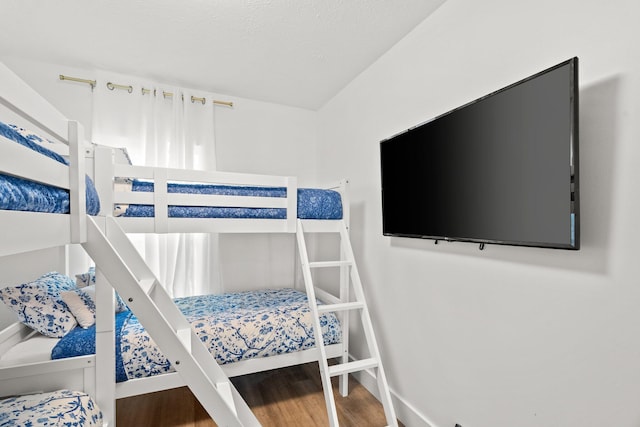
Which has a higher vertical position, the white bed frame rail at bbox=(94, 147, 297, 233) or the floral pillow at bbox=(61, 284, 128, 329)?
the white bed frame rail at bbox=(94, 147, 297, 233)

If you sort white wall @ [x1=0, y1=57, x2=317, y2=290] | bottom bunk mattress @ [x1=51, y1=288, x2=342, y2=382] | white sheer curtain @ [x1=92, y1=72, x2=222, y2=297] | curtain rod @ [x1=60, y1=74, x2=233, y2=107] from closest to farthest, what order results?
bottom bunk mattress @ [x1=51, y1=288, x2=342, y2=382] → curtain rod @ [x1=60, y1=74, x2=233, y2=107] → white sheer curtain @ [x1=92, y1=72, x2=222, y2=297] → white wall @ [x1=0, y1=57, x2=317, y2=290]

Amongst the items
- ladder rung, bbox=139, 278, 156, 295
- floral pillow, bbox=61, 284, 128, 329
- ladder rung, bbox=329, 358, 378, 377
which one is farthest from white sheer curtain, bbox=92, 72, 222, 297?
ladder rung, bbox=329, 358, 378, 377

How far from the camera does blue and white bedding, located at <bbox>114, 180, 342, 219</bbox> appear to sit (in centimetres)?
182

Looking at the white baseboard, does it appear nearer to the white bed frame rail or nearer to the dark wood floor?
the dark wood floor

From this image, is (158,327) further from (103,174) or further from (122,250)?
(103,174)

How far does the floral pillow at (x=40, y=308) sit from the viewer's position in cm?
168

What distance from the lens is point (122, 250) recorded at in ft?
5.37

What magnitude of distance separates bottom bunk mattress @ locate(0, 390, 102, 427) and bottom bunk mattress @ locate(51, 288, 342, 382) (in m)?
0.26

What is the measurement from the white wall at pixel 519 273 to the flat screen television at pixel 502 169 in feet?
0.37

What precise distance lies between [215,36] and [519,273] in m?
2.26

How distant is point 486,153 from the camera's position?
1.39 m

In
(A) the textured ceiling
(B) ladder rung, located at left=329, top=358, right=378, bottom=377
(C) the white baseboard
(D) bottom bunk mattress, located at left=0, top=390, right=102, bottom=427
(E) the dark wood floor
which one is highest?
(A) the textured ceiling

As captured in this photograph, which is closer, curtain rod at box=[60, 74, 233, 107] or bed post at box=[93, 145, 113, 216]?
bed post at box=[93, 145, 113, 216]

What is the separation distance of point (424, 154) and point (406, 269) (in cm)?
76
